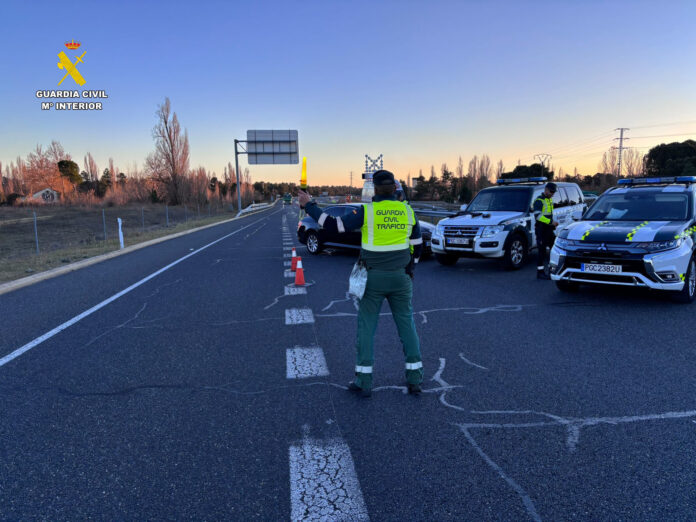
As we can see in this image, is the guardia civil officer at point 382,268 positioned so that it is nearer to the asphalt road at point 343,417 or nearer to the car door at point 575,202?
the asphalt road at point 343,417

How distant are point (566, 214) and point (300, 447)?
11211mm

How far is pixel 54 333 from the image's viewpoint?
20.3ft

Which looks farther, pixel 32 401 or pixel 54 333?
pixel 54 333

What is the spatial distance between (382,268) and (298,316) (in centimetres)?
299

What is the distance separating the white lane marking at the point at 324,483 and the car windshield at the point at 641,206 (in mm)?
7157

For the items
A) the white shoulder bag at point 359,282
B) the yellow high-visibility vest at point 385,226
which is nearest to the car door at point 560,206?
the yellow high-visibility vest at point 385,226

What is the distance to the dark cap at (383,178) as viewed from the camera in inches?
166

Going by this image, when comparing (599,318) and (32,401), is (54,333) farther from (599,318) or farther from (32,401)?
(599,318)

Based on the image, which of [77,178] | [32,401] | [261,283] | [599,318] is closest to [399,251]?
[32,401]

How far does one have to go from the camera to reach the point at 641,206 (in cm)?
829

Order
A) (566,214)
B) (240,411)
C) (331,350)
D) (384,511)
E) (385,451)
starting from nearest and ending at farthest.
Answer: (384,511)
(385,451)
(240,411)
(331,350)
(566,214)

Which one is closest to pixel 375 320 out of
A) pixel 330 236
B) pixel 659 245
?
pixel 659 245

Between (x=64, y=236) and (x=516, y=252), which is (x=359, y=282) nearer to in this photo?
(x=516, y=252)

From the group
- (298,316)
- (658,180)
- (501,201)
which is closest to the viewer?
(298,316)
